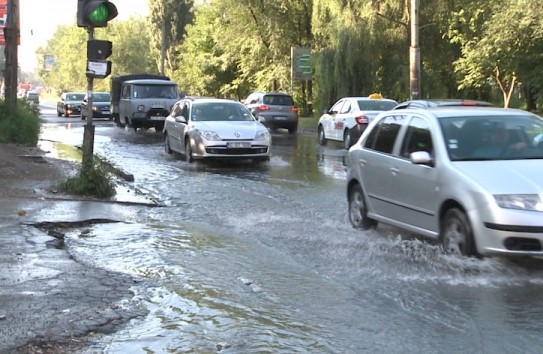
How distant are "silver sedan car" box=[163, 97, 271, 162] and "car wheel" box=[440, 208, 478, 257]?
921 cm

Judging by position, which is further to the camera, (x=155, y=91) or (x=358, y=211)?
(x=155, y=91)

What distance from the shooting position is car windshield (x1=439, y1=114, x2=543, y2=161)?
7168 mm

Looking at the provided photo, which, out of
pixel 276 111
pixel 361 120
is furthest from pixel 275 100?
pixel 361 120

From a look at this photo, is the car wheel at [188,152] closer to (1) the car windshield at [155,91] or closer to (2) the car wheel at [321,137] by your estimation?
(2) the car wheel at [321,137]

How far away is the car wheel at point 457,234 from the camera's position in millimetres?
6613

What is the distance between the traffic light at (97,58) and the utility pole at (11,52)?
8.89 m

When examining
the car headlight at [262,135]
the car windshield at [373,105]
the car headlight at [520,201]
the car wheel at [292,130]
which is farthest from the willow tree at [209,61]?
the car headlight at [520,201]

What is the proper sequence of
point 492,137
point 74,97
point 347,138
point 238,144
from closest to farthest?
point 492,137 < point 238,144 < point 347,138 < point 74,97

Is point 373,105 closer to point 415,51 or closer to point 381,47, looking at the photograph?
point 415,51

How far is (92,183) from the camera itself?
11.3 metres

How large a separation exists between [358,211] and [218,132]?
747 centimetres

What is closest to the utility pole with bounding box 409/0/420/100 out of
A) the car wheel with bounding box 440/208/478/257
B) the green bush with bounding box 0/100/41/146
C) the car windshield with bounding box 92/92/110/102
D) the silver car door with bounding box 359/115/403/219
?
the green bush with bounding box 0/100/41/146

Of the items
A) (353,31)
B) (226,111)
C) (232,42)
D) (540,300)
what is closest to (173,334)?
(540,300)

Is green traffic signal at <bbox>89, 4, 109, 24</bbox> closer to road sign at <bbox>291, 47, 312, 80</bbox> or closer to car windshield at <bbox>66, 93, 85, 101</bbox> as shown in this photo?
road sign at <bbox>291, 47, 312, 80</bbox>
